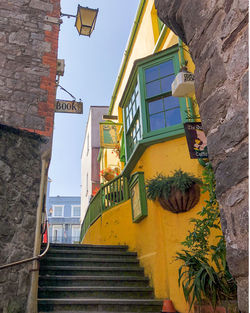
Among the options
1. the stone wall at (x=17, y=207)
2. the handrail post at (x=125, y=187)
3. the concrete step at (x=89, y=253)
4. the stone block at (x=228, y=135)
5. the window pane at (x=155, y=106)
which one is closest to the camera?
the stone block at (x=228, y=135)

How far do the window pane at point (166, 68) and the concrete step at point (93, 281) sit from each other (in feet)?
13.9

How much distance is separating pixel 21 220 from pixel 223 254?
2.71 metres

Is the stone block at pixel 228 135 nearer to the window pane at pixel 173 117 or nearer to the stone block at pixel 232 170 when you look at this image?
the stone block at pixel 232 170

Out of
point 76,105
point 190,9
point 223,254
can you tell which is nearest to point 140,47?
point 76,105

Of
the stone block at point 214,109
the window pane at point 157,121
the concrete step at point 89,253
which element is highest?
the window pane at point 157,121

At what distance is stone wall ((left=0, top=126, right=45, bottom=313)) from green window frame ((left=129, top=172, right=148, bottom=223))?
2273mm

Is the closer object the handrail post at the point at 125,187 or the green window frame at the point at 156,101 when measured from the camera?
the green window frame at the point at 156,101

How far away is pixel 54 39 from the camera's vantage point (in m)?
6.24

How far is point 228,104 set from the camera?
1.68 m

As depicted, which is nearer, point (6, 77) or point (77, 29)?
point (6, 77)

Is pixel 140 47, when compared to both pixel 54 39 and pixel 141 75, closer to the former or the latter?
pixel 141 75

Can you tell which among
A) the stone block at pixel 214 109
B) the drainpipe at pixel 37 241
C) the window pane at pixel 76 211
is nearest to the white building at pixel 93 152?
the drainpipe at pixel 37 241

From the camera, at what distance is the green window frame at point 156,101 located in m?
6.35

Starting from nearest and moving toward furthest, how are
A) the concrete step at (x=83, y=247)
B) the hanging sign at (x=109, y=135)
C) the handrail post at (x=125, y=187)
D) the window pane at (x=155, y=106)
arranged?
the concrete step at (x=83, y=247), the window pane at (x=155, y=106), the handrail post at (x=125, y=187), the hanging sign at (x=109, y=135)
